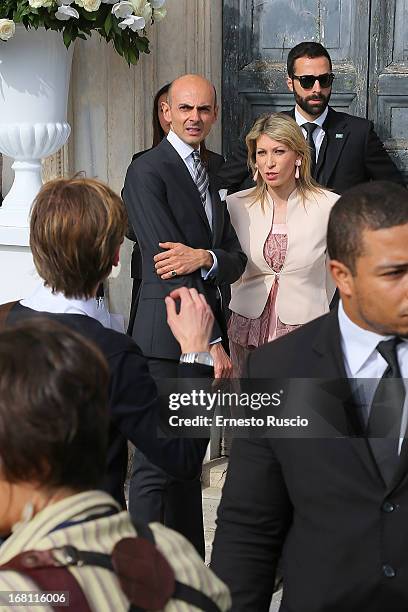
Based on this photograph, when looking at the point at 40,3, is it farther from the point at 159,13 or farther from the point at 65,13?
the point at 159,13

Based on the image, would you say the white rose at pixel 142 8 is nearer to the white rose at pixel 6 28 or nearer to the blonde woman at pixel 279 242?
the white rose at pixel 6 28

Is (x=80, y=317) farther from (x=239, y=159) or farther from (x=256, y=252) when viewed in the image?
(x=239, y=159)

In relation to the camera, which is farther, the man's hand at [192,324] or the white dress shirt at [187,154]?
the white dress shirt at [187,154]

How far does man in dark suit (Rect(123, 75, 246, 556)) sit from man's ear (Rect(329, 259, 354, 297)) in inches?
80.8

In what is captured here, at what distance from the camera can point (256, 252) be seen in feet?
16.3

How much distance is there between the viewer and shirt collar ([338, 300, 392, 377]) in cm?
235

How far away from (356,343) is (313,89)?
3.32 metres

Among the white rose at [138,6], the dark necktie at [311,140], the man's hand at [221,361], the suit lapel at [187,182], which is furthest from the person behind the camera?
the dark necktie at [311,140]

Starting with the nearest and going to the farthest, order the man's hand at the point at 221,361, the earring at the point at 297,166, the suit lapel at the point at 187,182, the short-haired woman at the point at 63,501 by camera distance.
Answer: the short-haired woman at the point at 63,501, the man's hand at the point at 221,361, the suit lapel at the point at 187,182, the earring at the point at 297,166

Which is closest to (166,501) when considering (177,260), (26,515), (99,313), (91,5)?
(177,260)

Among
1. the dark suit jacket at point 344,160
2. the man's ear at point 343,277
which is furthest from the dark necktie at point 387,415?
the dark suit jacket at point 344,160

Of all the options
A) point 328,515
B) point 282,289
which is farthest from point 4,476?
point 282,289

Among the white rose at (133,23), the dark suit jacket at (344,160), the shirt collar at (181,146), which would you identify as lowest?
the dark suit jacket at (344,160)

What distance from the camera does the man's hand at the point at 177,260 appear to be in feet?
14.9
